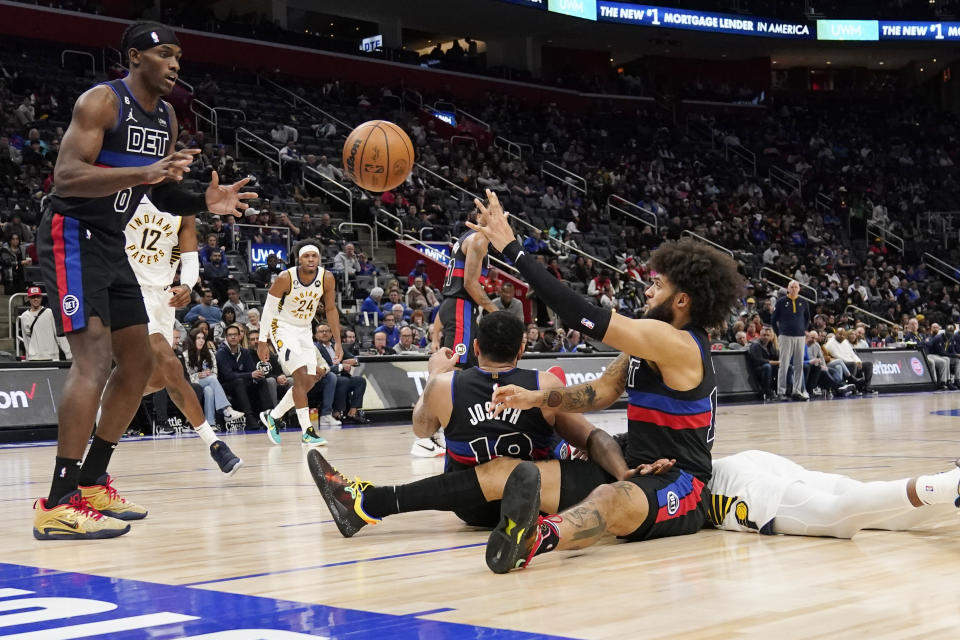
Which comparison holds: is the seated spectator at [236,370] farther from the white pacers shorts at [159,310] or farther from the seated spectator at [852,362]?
the seated spectator at [852,362]

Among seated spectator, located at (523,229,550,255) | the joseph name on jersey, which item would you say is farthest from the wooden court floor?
seated spectator, located at (523,229,550,255)

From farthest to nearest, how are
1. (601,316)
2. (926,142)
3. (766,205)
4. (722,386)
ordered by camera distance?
1. (926,142)
2. (766,205)
3. (722,386)
4. (601,316)

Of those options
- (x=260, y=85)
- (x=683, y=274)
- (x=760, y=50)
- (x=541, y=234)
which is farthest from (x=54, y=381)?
(x=760, y=50)

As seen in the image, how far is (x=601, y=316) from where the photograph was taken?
3938mm

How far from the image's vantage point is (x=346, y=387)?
519 inches

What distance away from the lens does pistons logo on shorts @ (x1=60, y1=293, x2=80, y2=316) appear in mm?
4621

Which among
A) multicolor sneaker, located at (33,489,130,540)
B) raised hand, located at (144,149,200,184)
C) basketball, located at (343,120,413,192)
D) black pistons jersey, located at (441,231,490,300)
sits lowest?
multicolor sneaker, located at (33,489,130,540)

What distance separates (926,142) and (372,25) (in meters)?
18.9

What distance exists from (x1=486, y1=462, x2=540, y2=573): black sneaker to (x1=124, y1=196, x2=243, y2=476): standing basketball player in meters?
3.59

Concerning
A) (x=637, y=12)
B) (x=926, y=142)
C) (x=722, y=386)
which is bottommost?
(x=722, y=386)

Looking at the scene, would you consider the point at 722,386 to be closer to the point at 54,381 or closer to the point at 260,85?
the point at 54,381

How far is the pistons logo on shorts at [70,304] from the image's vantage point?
462cm

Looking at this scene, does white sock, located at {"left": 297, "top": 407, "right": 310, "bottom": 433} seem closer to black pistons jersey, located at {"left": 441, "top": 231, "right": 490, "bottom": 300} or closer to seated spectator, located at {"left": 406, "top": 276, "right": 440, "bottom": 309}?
black pistons jersey, located at {"left": 441, "top": 231, "right": 490, "bottom": 300}

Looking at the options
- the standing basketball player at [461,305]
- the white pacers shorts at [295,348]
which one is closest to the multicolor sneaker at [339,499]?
the standing basketball player at [461,305]
